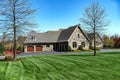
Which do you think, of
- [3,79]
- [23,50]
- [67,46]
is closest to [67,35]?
[67,46]

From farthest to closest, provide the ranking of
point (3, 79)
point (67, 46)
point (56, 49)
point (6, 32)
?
point (56, 49)
point (67, 46)
point (6, 32)
point (3, 79)

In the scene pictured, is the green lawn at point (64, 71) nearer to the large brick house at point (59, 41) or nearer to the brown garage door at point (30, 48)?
the large brick house at point (59, 41)

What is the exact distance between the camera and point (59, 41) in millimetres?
60750

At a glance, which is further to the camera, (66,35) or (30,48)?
(30,48)

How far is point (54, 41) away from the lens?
203ft

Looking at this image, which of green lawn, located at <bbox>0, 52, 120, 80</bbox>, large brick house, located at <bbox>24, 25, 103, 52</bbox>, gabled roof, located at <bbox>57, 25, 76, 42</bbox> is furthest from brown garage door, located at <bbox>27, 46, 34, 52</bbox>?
green lawn, located at <bbox>0, 52, 120, 80</bbox>

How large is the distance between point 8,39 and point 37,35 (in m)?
31.1

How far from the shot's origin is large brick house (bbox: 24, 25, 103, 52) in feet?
189

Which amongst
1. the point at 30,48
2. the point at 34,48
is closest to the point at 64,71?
the point at 30,48

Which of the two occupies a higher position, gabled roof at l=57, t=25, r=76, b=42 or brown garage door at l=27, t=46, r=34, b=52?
gabled roof at l=57, t=25, r=76, b=42

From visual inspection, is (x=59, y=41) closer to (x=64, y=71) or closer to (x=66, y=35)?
(x=66, y=35)

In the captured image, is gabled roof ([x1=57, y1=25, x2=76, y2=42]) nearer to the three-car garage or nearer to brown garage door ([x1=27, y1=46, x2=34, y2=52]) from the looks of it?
the three-car garage

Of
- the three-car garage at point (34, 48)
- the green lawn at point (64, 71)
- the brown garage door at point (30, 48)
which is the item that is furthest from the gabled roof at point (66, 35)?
the green lawn at point (64, 71)

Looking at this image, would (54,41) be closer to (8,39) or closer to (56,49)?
(56,49)
